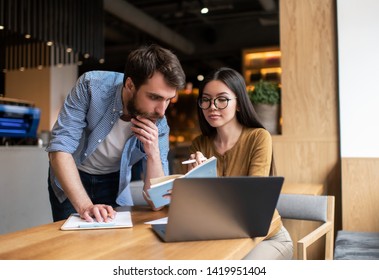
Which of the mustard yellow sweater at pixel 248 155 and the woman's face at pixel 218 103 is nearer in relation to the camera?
the mustard yellow sweater at pixel 248 155

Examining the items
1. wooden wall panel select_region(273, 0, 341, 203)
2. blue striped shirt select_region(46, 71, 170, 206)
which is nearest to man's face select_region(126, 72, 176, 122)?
blue striped shirt select_region(46, 71, 170, 206)

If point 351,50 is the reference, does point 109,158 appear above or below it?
below

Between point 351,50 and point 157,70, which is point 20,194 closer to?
point 157,70

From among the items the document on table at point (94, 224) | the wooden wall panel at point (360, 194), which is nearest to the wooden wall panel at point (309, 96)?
the wooden wall panel at point (360, 194)

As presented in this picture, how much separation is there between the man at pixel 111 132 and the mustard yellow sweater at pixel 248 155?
0.26 m

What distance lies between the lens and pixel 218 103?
66.1 inches

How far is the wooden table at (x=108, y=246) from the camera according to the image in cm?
96

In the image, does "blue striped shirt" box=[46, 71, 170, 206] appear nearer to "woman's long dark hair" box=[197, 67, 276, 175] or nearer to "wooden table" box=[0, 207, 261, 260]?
"woman's long dark hair" box=[197, 67, 276, 175]

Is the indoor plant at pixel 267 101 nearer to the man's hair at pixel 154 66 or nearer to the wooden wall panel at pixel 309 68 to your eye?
the wooden wall panel at pixel 309 68

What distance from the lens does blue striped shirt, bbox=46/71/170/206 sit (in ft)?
4.88

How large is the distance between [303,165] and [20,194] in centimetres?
226

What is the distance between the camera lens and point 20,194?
3.31 meters

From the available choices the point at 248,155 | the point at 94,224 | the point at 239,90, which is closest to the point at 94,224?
the point at 94,224
